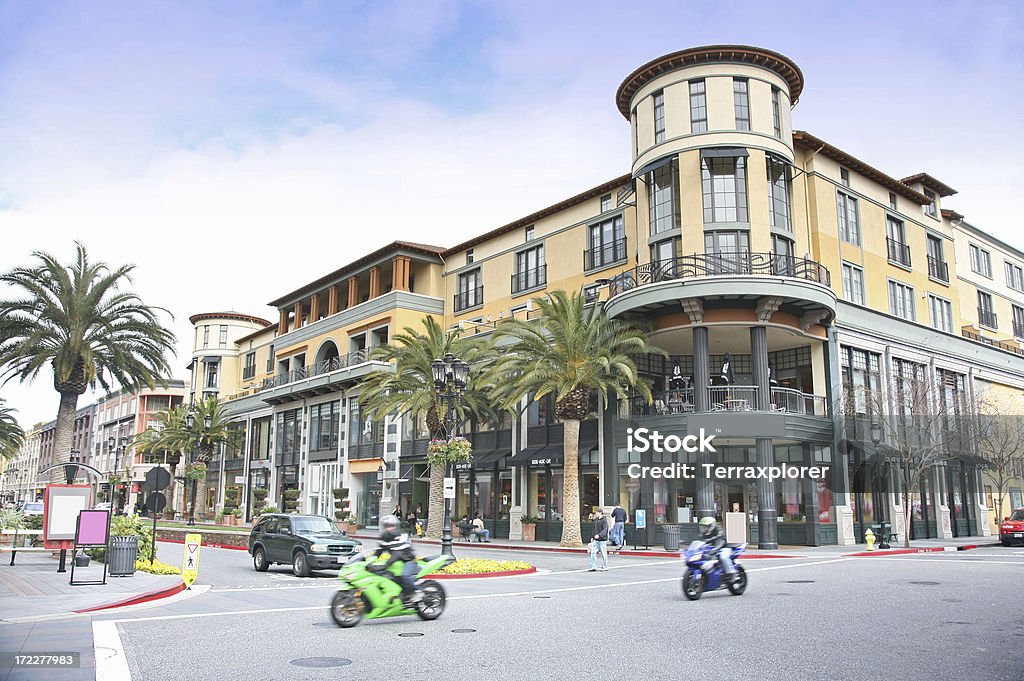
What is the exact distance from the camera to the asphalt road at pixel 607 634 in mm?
9125

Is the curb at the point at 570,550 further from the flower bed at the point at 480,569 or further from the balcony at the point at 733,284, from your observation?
the balcony at the point at 733,284

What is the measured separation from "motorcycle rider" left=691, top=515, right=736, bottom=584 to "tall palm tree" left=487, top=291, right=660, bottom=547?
16576 millimetres

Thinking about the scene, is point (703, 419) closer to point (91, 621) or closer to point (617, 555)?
point (617, 555)

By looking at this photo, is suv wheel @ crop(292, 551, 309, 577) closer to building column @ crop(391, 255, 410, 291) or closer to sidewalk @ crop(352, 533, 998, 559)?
sidewalk @ crop(352, 533, 998, 559)

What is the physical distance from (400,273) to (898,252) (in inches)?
1105

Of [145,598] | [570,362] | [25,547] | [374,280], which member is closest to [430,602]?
[145,598]

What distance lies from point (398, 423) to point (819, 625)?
39.8 m

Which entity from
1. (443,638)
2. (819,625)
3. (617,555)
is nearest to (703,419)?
(617,555)

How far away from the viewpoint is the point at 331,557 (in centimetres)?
2220

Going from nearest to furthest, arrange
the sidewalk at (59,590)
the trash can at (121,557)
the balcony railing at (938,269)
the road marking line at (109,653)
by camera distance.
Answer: the road marking line at (109,653), the sidewalk at (59,590), the trash can at (121,557), the balcony railing at (938,269)

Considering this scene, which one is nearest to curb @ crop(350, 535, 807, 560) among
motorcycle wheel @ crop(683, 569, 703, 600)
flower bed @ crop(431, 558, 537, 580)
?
flower bed @ crop(431, 558, 537, 580)

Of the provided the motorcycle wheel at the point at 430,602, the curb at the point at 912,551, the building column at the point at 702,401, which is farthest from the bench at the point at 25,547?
the curb at the point at 912,551

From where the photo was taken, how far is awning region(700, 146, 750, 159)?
116 ft

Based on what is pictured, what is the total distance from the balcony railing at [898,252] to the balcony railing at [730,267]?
8.10 metres
